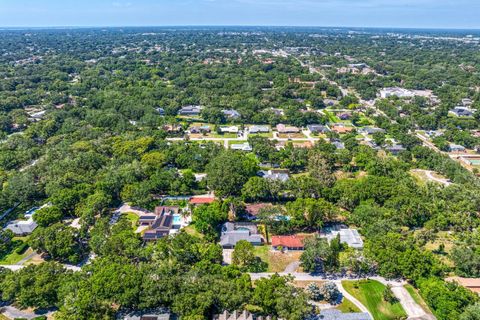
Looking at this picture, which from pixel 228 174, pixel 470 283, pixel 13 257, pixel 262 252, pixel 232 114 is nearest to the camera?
pixel 470 283

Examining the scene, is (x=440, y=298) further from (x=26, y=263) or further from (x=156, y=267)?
(x=26, y=263)

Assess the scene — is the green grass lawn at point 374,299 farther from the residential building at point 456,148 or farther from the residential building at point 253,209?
the residential building at point 456,148

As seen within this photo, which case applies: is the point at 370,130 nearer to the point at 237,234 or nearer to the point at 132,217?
the point at 237,234

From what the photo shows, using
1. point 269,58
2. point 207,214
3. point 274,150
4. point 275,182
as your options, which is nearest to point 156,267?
point 207,214

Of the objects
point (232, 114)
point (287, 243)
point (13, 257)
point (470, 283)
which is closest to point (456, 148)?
point (470, 283)

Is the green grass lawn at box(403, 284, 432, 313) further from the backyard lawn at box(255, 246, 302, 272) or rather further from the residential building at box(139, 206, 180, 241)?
the residential building at box(139, 206, 180, 241)

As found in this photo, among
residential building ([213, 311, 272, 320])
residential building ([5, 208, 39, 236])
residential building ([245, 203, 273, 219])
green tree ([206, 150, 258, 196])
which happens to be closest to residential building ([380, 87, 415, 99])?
green tree ([206, 150, 258, 196])

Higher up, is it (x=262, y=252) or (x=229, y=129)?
(x=229, y=129)
